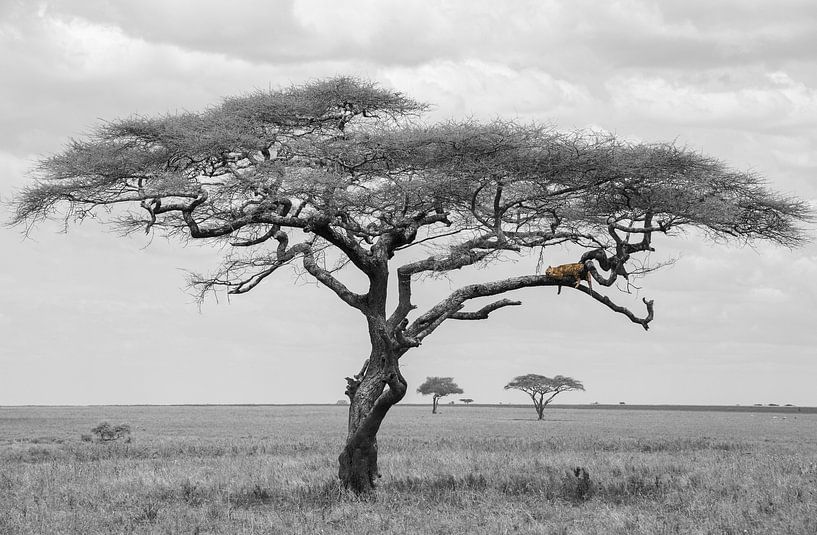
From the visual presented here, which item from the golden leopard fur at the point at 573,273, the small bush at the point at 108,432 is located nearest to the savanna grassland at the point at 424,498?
the golden leopard fur at the point at 573,273

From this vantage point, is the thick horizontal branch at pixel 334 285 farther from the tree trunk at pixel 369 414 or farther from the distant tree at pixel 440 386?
the distant tree at pixel 440 386

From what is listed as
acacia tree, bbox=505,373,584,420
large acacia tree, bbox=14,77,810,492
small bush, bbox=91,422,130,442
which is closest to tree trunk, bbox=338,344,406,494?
large acacia tree, bbox=14,77,810,492

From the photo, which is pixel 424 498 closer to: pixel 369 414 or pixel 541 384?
pixel 369 414

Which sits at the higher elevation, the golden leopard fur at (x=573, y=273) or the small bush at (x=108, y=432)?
the golden leopard fur at (x=573, y=273)

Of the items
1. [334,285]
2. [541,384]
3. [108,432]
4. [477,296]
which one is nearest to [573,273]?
[477,296]

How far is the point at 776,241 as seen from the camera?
2200 cm

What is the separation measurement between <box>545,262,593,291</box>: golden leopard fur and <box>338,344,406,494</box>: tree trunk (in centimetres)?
395

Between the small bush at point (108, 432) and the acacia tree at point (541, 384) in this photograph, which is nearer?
the small bush at point (108, 432)

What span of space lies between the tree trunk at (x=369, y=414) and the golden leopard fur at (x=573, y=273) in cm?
395

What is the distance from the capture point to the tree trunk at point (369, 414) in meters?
17.5

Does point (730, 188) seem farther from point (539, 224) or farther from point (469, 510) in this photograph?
point (469, 510)

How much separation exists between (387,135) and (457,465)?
895cm

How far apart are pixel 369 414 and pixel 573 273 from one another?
17.4ft

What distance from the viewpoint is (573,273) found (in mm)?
18531
